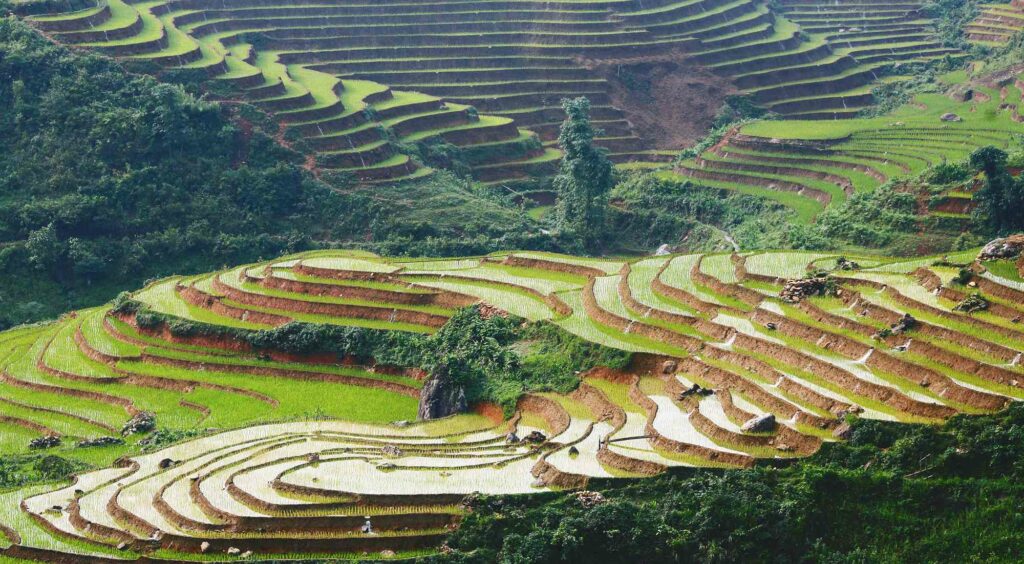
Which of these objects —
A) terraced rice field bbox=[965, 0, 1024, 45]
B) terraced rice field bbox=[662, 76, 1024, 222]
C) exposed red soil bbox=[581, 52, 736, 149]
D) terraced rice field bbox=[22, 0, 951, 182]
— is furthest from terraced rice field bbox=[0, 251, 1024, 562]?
terraced rice field bbox=[965, 0, 1024, 45]

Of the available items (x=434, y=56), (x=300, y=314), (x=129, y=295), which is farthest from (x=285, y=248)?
(x=434, y=56)

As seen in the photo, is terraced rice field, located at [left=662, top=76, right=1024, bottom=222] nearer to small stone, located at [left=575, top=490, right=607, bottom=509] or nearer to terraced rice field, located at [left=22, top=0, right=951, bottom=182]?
terraced rice field, located at [left=22, top=0, right=951, bottom=182]

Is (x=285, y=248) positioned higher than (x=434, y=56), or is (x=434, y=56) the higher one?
(x=434, y=56)

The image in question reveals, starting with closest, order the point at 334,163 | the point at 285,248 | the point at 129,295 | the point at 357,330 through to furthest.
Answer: the point at 357,330
the point at 129,295
the point at 285,248
the point at 334,163

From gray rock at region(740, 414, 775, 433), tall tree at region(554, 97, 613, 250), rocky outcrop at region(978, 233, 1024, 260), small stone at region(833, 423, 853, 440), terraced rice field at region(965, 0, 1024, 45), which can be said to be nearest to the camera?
small stone at region(833, 423, 853, 440)

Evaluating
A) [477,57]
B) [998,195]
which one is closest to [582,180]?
[998,195]

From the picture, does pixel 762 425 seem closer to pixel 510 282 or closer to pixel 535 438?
pixel 535 438

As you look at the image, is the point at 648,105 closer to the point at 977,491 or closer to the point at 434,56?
the point at 434,56
